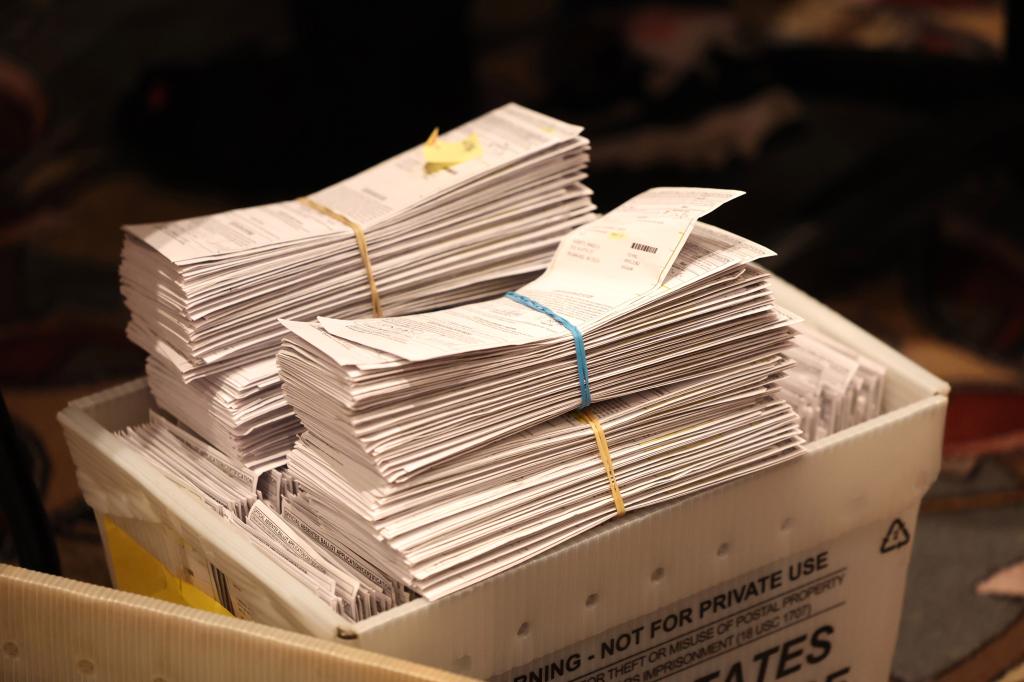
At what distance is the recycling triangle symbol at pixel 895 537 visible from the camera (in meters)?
1.36

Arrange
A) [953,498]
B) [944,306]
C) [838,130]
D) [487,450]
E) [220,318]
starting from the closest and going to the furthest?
[487,450], [220,318], [953,498], [944,306], [838,130]

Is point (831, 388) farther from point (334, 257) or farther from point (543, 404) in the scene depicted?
point (334, 257)

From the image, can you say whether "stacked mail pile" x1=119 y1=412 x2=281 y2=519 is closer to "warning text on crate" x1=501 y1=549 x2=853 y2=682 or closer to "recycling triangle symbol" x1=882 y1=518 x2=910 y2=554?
"warning text on crate" x1=501 y1=549 x2=853 y2=682

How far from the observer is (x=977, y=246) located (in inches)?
120

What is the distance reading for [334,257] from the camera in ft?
4.21

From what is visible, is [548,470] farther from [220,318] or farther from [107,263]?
[107,263]

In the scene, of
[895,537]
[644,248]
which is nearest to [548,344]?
[644,248]

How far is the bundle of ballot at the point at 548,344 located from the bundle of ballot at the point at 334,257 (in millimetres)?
110

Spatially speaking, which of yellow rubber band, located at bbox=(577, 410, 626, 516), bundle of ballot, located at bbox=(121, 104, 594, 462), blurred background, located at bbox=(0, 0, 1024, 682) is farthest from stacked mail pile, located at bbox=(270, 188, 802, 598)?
blurred background, located at bbox=(0, 0, 1024, 682)

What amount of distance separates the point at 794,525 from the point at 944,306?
68.0 inches

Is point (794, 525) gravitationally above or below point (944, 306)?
above

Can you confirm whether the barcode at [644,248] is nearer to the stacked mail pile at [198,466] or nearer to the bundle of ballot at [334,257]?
the bundle of ballot at [334,257]

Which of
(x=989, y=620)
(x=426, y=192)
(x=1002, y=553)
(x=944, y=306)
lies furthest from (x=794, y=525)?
(x=944, y=306)

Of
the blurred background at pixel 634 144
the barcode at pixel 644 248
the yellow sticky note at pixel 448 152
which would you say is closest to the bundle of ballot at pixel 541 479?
the barcode at pixel 644 248
